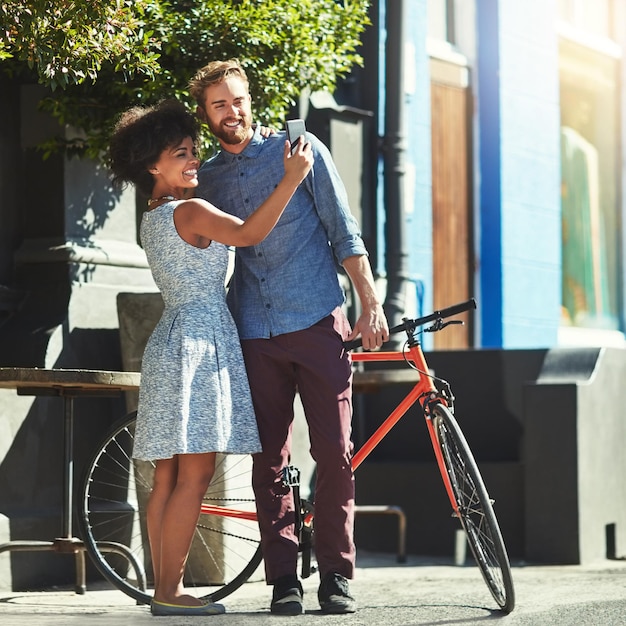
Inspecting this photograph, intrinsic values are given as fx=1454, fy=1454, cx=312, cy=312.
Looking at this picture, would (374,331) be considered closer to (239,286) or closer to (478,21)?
(239,286)

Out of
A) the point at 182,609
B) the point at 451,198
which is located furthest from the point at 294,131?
the point at 451,198

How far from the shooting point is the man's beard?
5.08 meters

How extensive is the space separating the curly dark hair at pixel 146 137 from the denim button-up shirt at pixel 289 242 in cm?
24

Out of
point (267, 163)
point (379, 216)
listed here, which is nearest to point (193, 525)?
point (267, 163)

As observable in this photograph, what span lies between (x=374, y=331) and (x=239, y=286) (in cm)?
58

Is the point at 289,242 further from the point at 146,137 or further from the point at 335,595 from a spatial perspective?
the point at 335,595

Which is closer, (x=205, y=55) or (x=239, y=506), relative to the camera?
(x=205, y=55)

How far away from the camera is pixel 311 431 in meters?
5.11

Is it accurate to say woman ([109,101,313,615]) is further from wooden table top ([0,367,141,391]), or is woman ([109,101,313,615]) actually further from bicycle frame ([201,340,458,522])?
bicycle frame ([201,340,458,522])

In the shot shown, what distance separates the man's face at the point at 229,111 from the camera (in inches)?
198

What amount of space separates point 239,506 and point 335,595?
1.55 meters

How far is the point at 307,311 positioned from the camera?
201 inches

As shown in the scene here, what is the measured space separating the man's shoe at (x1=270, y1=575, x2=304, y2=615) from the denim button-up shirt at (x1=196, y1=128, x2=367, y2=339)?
0.87m

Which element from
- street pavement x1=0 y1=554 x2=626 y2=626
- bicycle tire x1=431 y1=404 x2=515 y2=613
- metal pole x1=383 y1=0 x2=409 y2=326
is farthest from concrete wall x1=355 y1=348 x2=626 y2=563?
bicycle tire x1=431 y1=404 x2=515 y2=613
